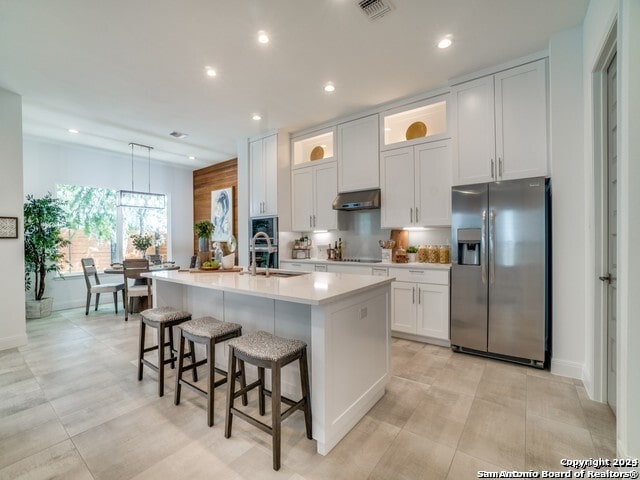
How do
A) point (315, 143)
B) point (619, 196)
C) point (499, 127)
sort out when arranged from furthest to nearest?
point (315, 143) → point (499, 127) → point (619, 196)

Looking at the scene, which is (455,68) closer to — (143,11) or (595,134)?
(595,134)

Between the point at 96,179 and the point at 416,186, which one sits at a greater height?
the point at 96,179

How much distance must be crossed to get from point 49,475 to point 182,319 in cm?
117

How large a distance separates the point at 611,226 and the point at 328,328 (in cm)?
226

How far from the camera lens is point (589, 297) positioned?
97.7 inches

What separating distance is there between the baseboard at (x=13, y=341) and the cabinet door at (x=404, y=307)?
4589mm

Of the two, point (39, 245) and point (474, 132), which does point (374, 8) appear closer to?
point (474, 132)

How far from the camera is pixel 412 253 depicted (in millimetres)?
4109

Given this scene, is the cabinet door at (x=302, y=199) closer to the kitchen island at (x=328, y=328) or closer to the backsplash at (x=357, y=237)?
the backsplash at (x=357, y=237)

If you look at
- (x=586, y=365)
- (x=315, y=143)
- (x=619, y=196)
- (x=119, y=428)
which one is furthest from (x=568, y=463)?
(x=315, y=143)

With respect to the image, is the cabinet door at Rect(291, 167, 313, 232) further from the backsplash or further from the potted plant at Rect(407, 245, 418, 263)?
the potted plant at Rect(407, 245, 418, 263)

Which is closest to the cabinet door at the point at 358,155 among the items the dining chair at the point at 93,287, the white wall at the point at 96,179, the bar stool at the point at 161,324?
the bar stool at the point at 161,324

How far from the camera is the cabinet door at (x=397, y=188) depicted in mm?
3859

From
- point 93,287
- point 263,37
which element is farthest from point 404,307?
point 93,287
